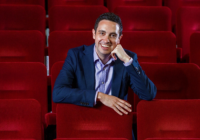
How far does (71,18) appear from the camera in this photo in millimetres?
721

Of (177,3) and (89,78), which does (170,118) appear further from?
(177,3)

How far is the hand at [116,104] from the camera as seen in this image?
398 millimetres

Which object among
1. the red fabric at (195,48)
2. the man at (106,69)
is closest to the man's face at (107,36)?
the man at (106,69)

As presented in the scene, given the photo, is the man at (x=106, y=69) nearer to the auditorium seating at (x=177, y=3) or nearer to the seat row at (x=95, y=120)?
the seat row at (x=95, y=120)

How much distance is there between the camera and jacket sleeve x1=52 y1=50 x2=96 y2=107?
0.41m

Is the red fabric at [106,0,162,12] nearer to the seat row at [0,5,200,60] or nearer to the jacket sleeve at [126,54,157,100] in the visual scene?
the seat row at [0,5,200,60]

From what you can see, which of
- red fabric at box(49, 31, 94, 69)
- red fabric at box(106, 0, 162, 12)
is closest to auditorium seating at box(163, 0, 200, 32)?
red fabric at box(106, 0, 162, 12)

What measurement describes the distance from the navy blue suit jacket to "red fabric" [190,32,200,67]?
7.3 inches

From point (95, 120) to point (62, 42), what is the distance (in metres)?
0.26

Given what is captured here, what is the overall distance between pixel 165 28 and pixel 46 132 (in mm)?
382

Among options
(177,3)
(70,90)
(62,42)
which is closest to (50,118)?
(70,90)

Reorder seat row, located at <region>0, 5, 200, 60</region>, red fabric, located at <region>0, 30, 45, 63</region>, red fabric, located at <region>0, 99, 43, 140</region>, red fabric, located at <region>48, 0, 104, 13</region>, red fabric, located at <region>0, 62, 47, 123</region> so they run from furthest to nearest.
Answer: red fabric, located at <region>48, 0, 104, 13</region>, seat row, located at <region>0, 5, 200, 60</region>, red fabric, located at <region>0, 30, 45, 63</region>, red fabric, located at <region>0, 62, 47, 123</region>, red fabric, located at <region>0, 99, 43, 140</region>

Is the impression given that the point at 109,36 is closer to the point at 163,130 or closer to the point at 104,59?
the point at 104,59

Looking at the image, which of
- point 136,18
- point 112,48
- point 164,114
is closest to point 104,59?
point 112,48
